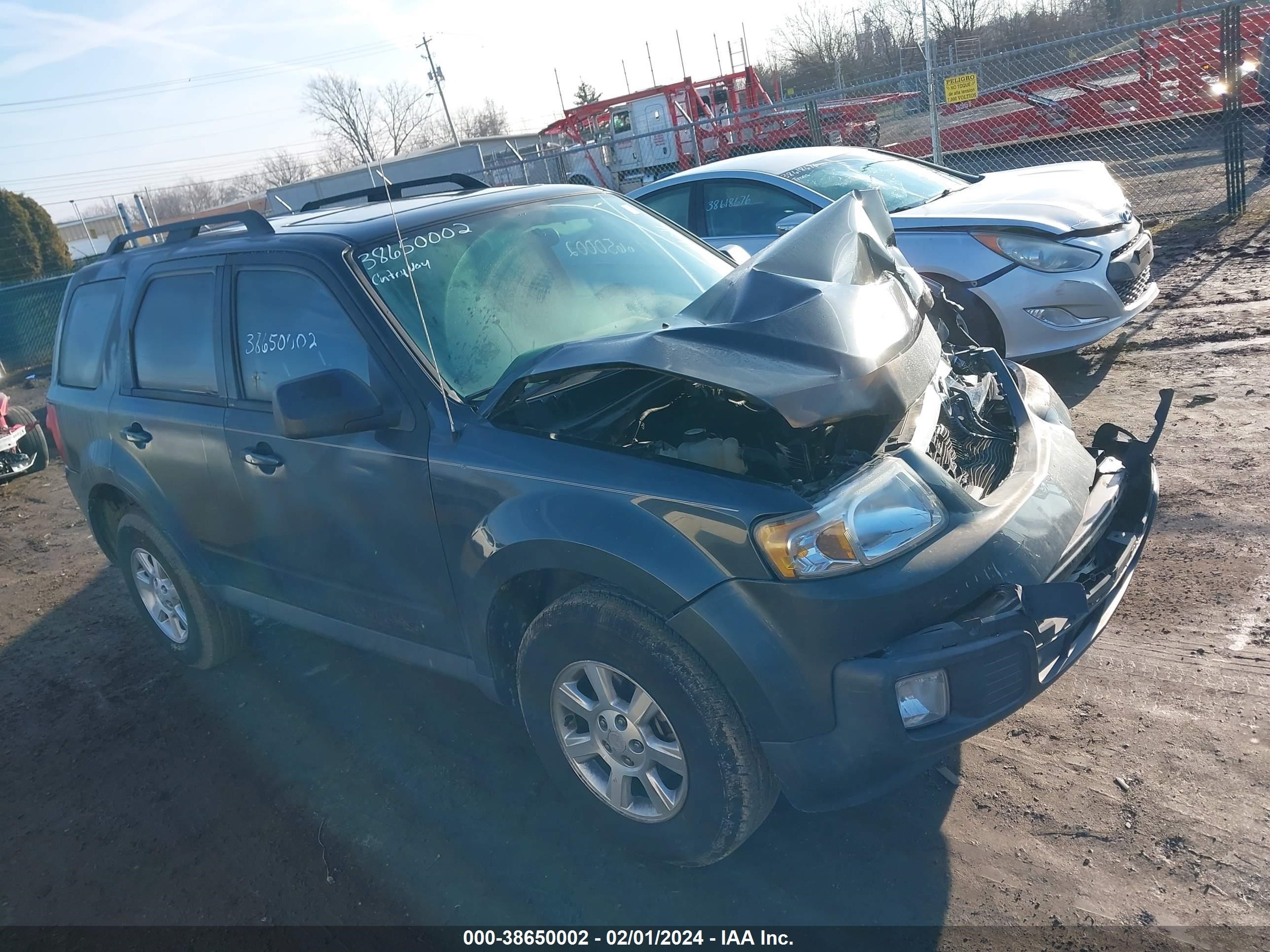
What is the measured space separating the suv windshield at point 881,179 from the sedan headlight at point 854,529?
4.56m

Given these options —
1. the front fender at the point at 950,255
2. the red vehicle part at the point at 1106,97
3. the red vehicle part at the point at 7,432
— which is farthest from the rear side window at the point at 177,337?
the red vehicle part at the point at 1106,97

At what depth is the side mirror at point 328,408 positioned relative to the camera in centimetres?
288

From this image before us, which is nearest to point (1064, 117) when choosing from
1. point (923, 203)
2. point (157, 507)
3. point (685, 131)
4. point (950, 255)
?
point (685, 131)

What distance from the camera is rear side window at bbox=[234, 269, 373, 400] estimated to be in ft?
10.7

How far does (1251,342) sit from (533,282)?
5.08 m

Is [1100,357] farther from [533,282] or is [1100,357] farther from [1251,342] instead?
[533,282]

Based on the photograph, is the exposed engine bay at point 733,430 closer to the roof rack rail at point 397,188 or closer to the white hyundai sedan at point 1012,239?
the roof rack rail at point 397,188

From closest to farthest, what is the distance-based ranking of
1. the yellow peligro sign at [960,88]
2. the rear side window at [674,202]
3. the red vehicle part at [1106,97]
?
1. the rear side window at [674,202]
2. the yellow peligro sign at [960,88]
3. the red vehicle part at [1106,97]

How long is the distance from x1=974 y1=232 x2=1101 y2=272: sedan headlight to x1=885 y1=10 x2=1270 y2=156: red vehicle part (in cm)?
920

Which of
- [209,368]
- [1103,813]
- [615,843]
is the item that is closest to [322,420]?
[209,368]

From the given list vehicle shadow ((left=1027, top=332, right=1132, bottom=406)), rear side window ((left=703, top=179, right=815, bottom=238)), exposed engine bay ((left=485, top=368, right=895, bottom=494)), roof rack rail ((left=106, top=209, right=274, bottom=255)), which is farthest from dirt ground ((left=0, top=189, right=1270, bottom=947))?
rear side window ((left=703, top=179, right=815, bottom=238))

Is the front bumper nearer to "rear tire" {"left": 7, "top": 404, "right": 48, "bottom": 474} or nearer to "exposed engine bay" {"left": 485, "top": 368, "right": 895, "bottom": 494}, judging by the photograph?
"exposed engine bay" {"left": 485, "top": 368, "right": 895, "bottom": 494}

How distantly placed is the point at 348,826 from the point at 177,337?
2.22 meters

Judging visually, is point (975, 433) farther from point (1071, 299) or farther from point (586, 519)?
point (1071, 299)
